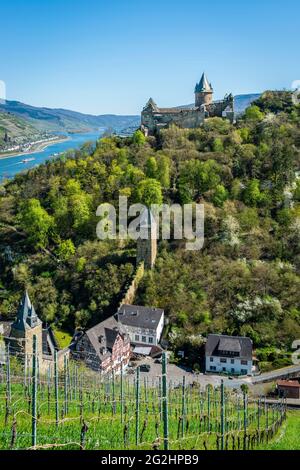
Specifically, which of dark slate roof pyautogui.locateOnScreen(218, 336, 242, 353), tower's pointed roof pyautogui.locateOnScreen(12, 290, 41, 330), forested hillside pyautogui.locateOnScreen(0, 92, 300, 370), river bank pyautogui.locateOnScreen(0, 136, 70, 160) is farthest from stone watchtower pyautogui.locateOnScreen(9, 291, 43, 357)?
river bank pyautogui.locateOnScreen(0, 136, 70, 160)

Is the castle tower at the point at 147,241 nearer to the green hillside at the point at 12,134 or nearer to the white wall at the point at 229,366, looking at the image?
the white wall at the point at 229,366

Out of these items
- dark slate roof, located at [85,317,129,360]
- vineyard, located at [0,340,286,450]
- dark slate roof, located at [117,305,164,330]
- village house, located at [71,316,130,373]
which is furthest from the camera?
dark slate roof, located at [117,305,164,330]

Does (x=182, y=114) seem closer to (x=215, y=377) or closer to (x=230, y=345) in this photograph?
(x=230, y=345)

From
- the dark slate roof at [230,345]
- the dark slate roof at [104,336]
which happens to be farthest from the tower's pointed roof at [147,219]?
the dark slate roof at [230,345]

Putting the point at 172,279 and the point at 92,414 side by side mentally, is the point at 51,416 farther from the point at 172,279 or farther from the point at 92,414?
the point at 172,279

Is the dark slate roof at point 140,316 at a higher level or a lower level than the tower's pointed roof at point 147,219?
lower

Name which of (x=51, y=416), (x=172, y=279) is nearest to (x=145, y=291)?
(x=172, y=279)

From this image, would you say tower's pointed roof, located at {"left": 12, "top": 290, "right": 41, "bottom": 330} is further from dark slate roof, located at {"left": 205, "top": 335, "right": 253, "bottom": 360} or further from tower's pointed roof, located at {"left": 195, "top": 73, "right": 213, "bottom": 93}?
tower's pointed roof, located at {"left": 195, "top": 73, "right": 213, "bottom": 93}
